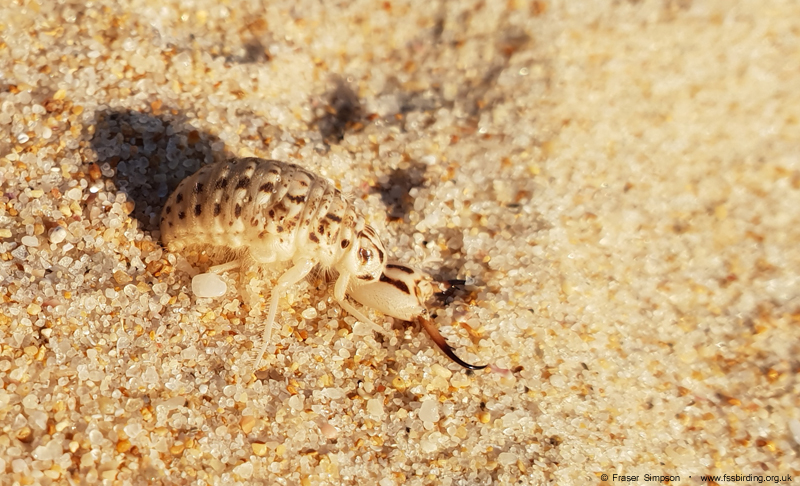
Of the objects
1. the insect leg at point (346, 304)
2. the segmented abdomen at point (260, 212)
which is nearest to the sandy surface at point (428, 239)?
the insect leg at point (346, 304)

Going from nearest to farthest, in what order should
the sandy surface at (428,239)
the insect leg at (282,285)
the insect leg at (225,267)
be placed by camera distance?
the sandy surface at (428,239) → the insect leg at (282,285) → the insect leg at (225,267)

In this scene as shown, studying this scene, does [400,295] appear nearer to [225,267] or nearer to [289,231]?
[289,231]

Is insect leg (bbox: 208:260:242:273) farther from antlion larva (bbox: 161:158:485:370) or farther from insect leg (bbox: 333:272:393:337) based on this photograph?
insect leg (bbox: 333:272:393:337)

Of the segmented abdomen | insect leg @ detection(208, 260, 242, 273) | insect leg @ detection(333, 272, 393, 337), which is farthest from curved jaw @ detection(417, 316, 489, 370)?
insect leg @ detection(208, 260, 242, 273)

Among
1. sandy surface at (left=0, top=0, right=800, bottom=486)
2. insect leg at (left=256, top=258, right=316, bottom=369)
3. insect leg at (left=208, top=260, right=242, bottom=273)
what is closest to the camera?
sandy surface at (left=0, top=0, right=800, bottom=486)

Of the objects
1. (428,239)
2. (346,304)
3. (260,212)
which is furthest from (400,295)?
(260,212)

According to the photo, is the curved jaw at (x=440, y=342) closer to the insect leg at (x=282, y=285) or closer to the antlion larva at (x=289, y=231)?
the antlion larva at (x=289, y=231)
